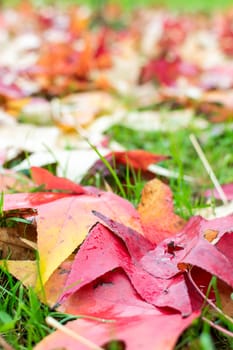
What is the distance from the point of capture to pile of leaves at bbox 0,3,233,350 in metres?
0.72

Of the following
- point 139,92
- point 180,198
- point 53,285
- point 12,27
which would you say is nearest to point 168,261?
point 53,285

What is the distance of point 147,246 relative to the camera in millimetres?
886

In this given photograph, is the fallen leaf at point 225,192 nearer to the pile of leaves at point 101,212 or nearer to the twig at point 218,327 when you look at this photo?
the pile of leaves at point 101,212

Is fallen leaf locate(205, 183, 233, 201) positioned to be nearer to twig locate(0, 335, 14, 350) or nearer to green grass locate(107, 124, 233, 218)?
green grass locate(107, 124, 233, 218)

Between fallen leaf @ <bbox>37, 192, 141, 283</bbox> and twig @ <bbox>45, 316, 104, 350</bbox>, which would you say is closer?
twig @ <bbox>45, 316, 104, 350</bbox>

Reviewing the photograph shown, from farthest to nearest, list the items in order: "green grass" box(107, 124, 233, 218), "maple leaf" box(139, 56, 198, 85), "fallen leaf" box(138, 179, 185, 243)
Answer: "maple leaf" box(139, 56, 198, 85) → "green grass" box(107, 124, 233, 218) → "fallen leaf" box(138, 179, 185, 243)

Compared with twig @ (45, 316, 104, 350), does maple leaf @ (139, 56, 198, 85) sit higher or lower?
lower

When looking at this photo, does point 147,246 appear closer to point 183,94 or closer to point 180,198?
point 180,198

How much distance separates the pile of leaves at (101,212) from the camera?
723mm

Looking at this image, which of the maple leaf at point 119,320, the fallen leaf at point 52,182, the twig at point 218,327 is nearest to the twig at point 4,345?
the maple leaf at point 119,320

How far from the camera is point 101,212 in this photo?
92 cm

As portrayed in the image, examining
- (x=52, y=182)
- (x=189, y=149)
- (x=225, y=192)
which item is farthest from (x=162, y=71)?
(x=52, y=182)

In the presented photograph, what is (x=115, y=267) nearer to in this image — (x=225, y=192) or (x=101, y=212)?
(x=101, y=212)

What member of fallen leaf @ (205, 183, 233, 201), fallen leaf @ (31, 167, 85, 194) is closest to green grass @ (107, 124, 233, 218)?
fallen leaf @ (205, 183, 233, 201)
